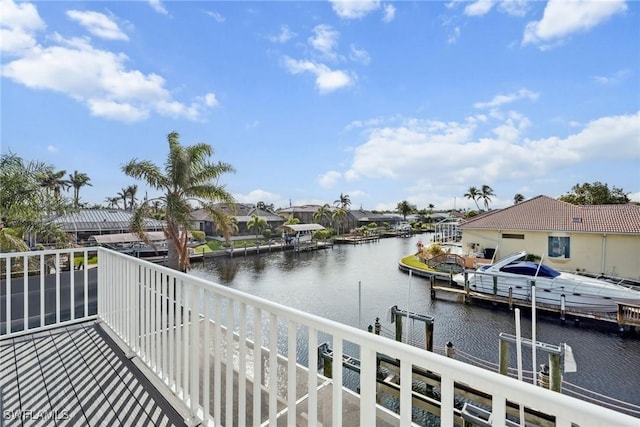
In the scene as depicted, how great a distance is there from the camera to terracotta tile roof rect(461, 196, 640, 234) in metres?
13.7

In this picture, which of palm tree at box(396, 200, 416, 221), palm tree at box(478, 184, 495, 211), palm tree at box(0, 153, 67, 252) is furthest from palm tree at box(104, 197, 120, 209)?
palm tree at box(478, 184, 495, 211)

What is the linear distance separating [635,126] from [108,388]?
18504 mm

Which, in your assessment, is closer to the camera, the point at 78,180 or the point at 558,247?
the point at 558,247

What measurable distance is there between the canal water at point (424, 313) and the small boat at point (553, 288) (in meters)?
0.90

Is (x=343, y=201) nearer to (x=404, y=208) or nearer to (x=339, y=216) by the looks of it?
(x=404, y=208)

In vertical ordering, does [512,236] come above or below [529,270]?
above

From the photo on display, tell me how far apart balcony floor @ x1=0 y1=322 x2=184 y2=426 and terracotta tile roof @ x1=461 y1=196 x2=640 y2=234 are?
1737cm

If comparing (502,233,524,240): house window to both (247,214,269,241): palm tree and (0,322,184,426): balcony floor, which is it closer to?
(0,322,184,426): balcony floor

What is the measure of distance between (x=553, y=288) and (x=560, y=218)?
21.4 ft

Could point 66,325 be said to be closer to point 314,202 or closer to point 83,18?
point 83,18

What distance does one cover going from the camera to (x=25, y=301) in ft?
10.3

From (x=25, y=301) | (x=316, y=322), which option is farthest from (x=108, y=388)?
(x=316, y=322)

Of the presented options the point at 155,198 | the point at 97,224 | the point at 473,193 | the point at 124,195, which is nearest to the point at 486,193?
the point at 473,193

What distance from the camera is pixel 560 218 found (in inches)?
607
